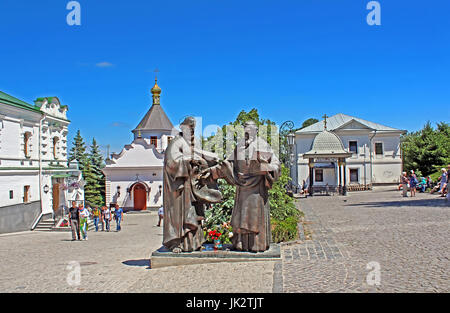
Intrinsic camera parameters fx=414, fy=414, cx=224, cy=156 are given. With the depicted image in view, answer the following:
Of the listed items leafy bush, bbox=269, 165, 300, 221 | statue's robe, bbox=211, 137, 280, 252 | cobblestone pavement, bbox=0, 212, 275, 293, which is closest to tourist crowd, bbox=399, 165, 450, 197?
leafy bush, bbox=269, 165, 300, 221

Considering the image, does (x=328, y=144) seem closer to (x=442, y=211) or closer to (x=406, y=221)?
(x=442, y=211)

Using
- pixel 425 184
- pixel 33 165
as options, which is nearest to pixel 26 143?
pixel 33 165

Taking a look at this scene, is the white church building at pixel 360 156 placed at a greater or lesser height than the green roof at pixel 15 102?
lesser

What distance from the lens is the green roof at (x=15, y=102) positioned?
23.7 meters

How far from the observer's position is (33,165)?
1035 inches

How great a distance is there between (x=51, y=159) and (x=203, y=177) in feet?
77.0

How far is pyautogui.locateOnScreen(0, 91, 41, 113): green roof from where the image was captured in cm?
2367

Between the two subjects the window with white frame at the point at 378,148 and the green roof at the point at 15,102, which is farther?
the window with white frame at the point at 378,148

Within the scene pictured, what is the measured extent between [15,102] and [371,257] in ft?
76.0

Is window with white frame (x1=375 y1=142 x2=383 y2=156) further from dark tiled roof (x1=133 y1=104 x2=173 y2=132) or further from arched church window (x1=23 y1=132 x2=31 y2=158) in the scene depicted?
arched church window (x1=23 y1=132 x2=31 y2=158)

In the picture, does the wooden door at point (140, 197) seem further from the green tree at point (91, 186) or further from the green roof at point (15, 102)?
the green tree at point (91, 186)

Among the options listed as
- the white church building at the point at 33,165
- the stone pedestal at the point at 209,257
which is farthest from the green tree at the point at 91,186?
the stone pedestal at the point at 209,257

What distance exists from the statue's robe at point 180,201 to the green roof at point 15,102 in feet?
62.2
